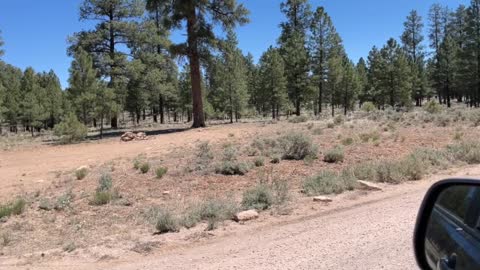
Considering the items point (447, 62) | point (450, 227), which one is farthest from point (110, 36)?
point (447, 62)

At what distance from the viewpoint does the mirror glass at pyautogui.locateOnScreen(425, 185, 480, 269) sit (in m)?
1.95

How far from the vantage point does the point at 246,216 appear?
824 centimetres

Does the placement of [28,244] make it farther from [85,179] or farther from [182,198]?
[85,179]

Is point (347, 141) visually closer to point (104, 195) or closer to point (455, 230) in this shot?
point (104, 195)

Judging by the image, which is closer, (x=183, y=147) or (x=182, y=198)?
(x=182, y=198)

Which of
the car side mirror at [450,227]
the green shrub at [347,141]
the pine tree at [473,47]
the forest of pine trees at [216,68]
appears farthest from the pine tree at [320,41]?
the car side mirror at [450,227]

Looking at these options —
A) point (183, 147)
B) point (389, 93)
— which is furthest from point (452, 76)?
point (183, 147)

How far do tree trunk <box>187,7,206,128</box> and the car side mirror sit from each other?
25701 millimetres

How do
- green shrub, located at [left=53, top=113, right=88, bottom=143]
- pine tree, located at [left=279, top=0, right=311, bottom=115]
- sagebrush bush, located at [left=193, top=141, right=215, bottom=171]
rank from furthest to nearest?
pine tree, located at [left=279, top=0, right=311, bottom=115], green shrub, located at [left=53, top=113, right=88, bottom=143], sagebrush bush, located at [left=193, top=141, right=215, bottom=171]

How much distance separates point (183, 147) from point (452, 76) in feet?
187

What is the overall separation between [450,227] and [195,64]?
26.6 metres

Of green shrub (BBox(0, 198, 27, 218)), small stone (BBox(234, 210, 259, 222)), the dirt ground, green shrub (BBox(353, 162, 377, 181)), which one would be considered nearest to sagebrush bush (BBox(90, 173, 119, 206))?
the dirt ground

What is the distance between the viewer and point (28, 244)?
25.0 feet

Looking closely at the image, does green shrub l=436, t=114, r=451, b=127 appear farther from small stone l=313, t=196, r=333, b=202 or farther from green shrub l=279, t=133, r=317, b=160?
small stone l=313, t=196, r=333, b=202
